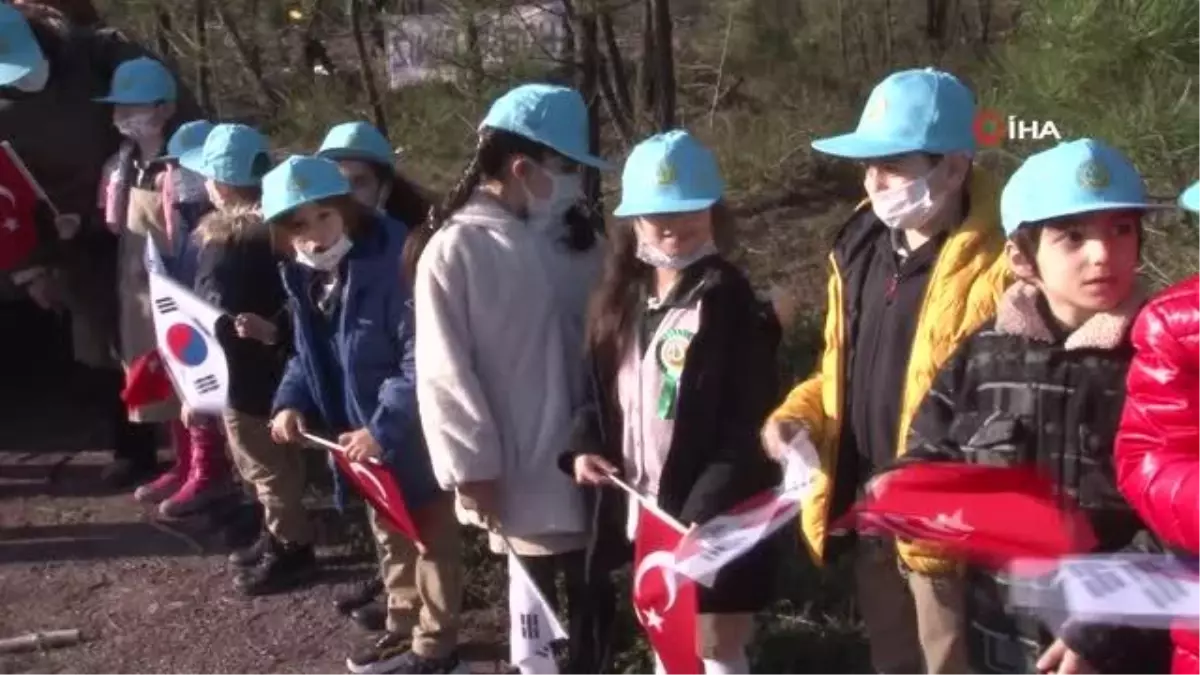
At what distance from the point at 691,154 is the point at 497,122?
1.83 ft

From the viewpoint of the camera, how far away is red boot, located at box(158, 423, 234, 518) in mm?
6457

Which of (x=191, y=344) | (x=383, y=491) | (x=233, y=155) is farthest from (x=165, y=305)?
(x=383, y=491)

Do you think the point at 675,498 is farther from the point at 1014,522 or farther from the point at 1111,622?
the point at 1111,622

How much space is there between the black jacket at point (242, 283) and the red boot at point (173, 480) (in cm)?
116

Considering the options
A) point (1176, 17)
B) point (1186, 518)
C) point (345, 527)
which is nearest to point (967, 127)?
point (1186, 518)

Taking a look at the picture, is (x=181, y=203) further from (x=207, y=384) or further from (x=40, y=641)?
(x=40, y=641)

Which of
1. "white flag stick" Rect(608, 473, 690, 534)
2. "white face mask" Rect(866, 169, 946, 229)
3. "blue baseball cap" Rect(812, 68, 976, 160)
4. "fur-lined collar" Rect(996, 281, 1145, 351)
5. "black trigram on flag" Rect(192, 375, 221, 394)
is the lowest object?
"white flag stick" Rect(608, 473, 690, 534)

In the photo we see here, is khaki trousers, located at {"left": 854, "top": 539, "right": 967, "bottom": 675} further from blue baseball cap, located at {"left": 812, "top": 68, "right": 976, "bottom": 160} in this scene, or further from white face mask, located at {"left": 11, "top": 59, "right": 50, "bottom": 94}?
white face mask, located at {"left": 11, "top": 59, "right": 50, "bottom": 94}

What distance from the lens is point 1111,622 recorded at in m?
2.85

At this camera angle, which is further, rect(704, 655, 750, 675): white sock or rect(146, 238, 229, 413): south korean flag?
rect(146, 238, 229, 413): south korean flag

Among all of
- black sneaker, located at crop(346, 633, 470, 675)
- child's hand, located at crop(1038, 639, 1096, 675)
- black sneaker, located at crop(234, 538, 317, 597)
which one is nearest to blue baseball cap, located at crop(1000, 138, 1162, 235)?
child's hand, located at crop(1038, 639, 1096, 675)

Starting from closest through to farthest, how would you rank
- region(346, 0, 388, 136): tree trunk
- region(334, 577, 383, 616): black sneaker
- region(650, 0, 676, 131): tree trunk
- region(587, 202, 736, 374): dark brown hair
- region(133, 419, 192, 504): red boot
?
region(587, 202, 736, 374): dark brown hair
region(334, 577, 383, 616): black sneaker
region(133, 419, 192, 504): red boot
region(650, 0, 676, 131): tree trunk
region(346, 0, 388, 136): tree trunk

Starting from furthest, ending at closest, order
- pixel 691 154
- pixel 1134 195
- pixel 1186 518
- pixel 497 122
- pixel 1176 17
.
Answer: pixel 1176 17 < pixel 497 122 < pixel 691 154 < pixel 1134 195 < pixel 1186 518

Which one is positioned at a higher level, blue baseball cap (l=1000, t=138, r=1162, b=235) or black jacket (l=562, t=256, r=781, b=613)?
blue baseball cap (l=1000, t=138, r=1162, b=235)
